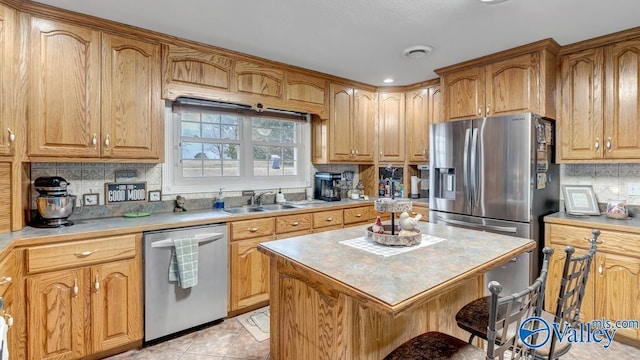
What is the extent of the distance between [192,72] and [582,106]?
3342 millimetres

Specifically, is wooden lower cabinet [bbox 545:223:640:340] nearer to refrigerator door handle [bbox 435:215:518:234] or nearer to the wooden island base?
refrigerator door handle [bbox 435:215:518:234]

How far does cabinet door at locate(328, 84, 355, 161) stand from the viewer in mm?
3762

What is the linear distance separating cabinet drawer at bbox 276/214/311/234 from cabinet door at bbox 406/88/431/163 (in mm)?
1651

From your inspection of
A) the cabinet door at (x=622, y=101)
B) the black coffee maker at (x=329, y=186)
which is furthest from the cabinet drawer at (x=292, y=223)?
the cabinet door at (x=622, y=101)

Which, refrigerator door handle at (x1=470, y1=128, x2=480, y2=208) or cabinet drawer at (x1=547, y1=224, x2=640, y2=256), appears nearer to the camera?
cabinet drawer at (x1=547, y1=224, x2=640, y2=256)

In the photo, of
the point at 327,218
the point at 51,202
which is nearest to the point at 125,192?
the point at 51,202

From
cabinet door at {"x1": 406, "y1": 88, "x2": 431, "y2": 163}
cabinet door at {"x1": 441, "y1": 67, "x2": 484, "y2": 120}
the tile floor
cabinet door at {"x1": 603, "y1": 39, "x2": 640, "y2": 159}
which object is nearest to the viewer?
the tile floor

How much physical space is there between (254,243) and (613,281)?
2.78 m

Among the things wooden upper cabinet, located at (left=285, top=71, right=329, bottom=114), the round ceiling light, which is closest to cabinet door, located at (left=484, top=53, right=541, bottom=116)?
the round ceiling light

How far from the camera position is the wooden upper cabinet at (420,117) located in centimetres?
380

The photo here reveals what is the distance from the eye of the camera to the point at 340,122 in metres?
3.85

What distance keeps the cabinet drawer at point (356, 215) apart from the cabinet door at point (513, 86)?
5.27ft

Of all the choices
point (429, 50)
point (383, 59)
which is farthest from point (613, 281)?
point (383, 59)

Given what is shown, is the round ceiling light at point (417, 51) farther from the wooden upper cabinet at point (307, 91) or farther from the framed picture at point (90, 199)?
the framed picture at point (90, 199)
